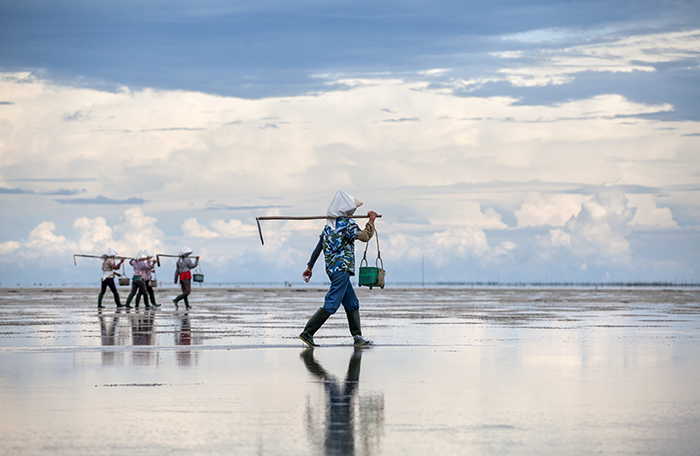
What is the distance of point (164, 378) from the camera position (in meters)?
9.44

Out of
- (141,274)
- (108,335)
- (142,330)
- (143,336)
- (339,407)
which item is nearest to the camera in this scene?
(339,407)

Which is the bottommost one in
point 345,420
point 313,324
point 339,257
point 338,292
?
point 345,420

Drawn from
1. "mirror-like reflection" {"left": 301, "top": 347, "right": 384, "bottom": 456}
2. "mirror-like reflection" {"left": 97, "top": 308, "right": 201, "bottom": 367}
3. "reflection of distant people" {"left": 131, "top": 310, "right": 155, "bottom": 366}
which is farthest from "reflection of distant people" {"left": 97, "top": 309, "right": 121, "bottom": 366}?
"mirror-like reflection" {"left": 301, "top": 347, "right": 384, "bottom": 456}

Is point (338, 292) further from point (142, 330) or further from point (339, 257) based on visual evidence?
point (142, 330)

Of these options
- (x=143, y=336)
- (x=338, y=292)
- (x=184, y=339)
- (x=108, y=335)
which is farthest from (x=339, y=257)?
(x=108, y=335)

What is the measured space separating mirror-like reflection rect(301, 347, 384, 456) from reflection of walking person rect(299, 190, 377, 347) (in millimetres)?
3409

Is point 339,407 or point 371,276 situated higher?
point 371,276

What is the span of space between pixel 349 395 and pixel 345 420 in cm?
128

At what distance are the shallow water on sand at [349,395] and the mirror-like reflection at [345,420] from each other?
2cm

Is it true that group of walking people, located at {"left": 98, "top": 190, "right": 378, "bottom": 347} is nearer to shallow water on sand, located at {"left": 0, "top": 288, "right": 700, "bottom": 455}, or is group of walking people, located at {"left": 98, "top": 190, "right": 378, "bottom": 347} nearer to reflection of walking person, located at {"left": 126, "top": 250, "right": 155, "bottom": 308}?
shallow water on sand, located at {"left": 0, "top": 288, "right": 700, "bottom": 455}

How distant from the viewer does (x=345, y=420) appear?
6.94 meters

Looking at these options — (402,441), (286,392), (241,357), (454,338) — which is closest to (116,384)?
(286,392)

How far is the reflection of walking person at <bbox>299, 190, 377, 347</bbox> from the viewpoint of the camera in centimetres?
1298

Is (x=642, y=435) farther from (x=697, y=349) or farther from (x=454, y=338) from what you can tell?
(x=454, y=338)
